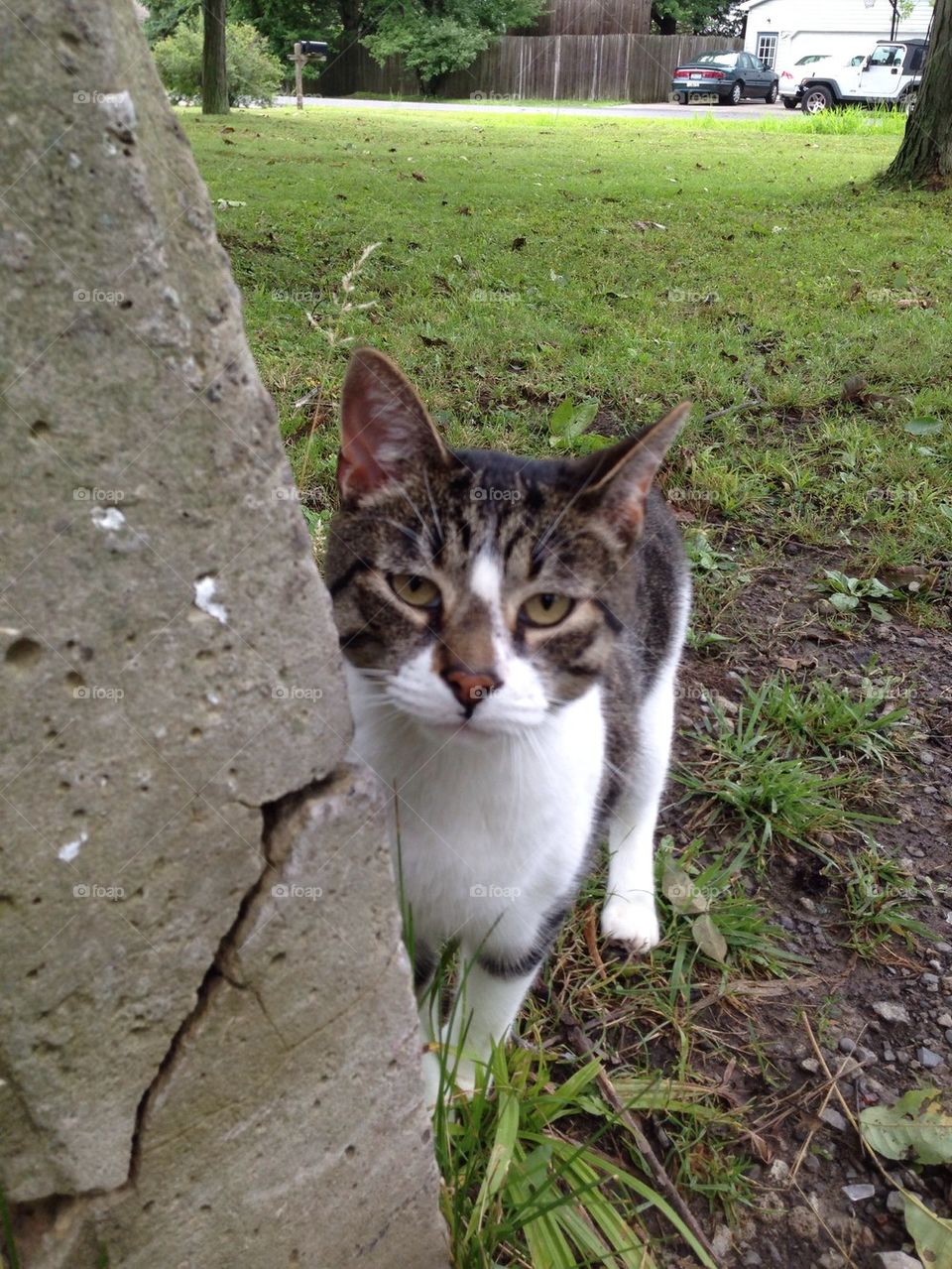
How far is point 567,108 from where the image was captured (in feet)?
82.9

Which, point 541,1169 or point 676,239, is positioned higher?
point 676,239

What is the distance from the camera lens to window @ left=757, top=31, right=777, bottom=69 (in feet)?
127

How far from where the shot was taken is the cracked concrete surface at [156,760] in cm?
89

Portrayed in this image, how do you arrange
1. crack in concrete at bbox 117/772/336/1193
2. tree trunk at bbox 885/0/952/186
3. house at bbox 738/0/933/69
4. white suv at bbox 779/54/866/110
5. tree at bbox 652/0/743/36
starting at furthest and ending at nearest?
house at bbox 738/0/933/69, tree at bbox 652/0/743/36, white suv at bbox 779/54/866/110, tree trunk at bbox 885/0/952/186, crack in concrete at bbox 117/772/336/1193

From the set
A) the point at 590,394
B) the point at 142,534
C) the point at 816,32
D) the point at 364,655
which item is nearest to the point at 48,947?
the point at 142,534

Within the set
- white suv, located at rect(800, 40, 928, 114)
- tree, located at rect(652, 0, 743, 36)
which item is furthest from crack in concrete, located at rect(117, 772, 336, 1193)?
tree, located at rect(652, 0, 743, 36)

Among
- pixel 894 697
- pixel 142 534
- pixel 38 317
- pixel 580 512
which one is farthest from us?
pixel 894 697

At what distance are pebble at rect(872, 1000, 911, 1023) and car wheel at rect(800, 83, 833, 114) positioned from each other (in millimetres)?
29240

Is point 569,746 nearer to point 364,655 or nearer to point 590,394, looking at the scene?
point 364,655

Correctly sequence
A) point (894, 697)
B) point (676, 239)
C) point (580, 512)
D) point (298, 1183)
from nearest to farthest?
point (298, 1183)
point (580, 512)
point (894, 697)
point (676, 239)

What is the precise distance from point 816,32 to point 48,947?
46.2 m

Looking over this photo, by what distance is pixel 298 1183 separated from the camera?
4.58ft

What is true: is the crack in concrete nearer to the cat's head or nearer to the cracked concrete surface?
the cracked concrete surface

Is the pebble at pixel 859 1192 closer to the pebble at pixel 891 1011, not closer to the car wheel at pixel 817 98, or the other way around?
the pebble at pixel 891 1011
